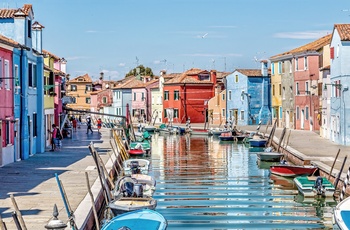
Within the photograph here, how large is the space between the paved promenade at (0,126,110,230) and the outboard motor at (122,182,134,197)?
967 mm

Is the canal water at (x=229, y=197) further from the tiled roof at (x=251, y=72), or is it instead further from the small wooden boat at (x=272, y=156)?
the tiled roof at (x=251, y=72)

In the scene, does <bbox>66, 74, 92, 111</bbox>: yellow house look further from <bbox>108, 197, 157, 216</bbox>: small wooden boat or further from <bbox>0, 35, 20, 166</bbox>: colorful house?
<bbox>108, 197, 157, 216</bbox>: small wooden boat

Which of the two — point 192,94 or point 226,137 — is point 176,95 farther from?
point 226,137

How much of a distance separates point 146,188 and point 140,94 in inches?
3125

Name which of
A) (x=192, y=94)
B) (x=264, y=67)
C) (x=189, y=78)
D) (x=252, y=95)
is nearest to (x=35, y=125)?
(x=252, y=95)

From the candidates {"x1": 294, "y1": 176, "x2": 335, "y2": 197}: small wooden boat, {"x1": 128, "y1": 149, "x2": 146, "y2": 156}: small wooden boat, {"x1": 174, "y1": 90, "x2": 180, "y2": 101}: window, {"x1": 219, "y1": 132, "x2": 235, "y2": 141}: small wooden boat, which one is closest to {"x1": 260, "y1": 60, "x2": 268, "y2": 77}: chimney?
{"x1": 174, "y1": 90, "x2": 180, "y2": 101}: window

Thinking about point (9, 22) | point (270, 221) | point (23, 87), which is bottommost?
point (270, 221)

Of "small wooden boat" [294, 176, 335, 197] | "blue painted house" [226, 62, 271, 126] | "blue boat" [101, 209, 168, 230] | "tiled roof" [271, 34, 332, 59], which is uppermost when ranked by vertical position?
"tiled roof" [271, 34, 332, 59]

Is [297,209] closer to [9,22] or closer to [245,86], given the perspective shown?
[9,22]

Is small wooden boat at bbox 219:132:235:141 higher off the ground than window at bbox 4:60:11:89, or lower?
lower

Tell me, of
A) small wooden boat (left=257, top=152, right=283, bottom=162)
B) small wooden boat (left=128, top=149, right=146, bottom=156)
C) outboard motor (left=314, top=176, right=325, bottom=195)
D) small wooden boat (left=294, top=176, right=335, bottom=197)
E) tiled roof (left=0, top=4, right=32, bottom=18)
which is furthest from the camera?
small wooden boat (left=128, top=149, right=146, bottom=156)

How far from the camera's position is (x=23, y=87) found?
34625 millimetres

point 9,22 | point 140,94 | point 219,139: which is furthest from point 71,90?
point 9,22

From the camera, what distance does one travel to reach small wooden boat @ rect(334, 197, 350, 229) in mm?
16341
